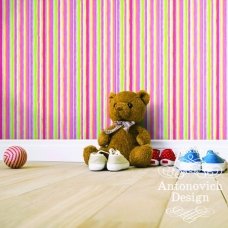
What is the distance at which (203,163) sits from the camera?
1.91 metres

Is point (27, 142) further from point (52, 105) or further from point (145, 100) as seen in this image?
point (145, 100)

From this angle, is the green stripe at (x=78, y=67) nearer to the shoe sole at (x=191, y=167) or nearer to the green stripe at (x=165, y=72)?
the green stripe at (x=165, y=72)

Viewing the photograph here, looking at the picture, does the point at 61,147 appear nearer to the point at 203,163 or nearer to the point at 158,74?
the point at 158,74

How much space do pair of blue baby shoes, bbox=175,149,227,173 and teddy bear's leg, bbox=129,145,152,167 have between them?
204 mm

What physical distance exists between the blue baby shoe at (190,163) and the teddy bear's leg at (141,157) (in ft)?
0.72

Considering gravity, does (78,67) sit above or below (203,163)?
above

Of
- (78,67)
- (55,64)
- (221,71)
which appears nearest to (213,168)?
(221,71)

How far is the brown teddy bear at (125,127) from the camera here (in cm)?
227

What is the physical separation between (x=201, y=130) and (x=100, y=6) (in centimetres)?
103

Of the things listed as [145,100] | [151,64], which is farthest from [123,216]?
[151,64]

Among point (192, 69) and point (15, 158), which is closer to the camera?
point (15, 158)

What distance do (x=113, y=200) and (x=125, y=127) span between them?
3.86ft

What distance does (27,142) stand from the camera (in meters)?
2.63

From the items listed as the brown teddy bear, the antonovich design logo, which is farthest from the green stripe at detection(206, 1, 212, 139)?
the antonovich design logo
